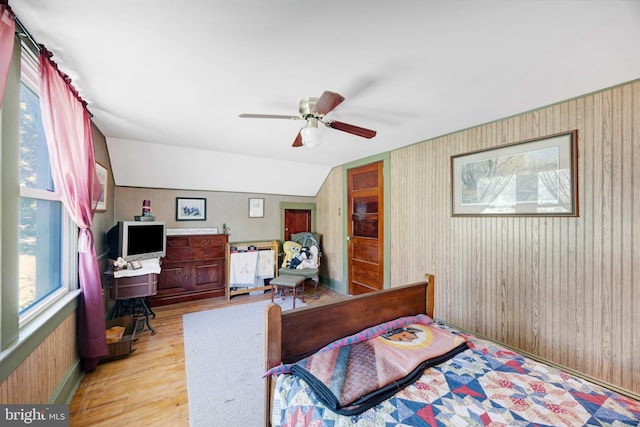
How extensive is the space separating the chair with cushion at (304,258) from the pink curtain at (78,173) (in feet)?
8.52

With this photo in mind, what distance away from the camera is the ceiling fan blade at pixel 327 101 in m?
Answer: 1.61

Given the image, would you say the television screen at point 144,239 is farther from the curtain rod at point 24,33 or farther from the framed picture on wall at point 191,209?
the curtain rod at point 24,33

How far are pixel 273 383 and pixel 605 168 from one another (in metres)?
2.82

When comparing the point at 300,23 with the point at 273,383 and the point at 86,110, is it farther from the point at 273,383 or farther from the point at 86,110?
the point at 86,110

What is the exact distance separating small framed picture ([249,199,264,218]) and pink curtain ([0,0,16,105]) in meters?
3.72

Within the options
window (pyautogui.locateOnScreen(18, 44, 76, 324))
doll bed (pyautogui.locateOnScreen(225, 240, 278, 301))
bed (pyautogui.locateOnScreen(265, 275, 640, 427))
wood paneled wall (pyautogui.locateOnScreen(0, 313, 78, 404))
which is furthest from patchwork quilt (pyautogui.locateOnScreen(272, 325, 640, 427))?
doll bed (pyautogui.locateOnScreen(225, 240, 278, 301))

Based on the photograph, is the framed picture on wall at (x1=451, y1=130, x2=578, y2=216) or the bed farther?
the framed picture on wall at (x1=451, y1=130, x2=578, y2=216)

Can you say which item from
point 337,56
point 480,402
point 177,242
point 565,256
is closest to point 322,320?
point 480,402

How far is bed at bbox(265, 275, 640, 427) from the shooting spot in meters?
1.08

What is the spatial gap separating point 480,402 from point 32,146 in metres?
2.99

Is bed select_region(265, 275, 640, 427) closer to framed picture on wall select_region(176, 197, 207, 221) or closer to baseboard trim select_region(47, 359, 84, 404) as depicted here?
baseboard trim select_region(47, 359, 84, 404)

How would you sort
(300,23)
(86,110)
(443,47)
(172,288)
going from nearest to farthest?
(300,23) < (443,47) < (86,110) < (172,288)

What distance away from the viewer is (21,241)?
1528 mm

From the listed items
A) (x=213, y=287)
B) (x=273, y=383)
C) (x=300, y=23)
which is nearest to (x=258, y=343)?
(x=273, y=383)
